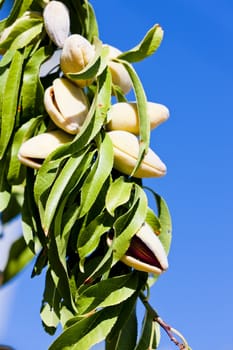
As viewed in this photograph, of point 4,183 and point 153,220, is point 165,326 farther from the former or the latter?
point 4,183

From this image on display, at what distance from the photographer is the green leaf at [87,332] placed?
532mm

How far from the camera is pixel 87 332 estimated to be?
1.77 ft

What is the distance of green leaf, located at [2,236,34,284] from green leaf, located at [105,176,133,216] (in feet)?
0.53

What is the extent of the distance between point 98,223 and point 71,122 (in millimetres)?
97

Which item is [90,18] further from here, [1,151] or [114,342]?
[114,342]

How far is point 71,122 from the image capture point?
59cm

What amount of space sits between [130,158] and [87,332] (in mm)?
156

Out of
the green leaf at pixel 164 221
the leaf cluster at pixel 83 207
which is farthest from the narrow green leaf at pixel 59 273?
the green leaf at pixel 164 221

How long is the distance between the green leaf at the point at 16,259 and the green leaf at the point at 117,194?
6.4 inches

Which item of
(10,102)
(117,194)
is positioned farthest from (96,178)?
→ (10,102)

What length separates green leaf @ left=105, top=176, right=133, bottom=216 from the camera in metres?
0.55

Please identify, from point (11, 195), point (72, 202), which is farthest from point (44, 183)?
point (11, 195)

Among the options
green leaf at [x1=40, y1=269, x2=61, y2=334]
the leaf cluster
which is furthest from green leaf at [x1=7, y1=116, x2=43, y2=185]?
green leaf at [x1=40, y1=269, x2=61, y2=334]

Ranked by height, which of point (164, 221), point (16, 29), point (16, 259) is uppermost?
point (16, 29)
